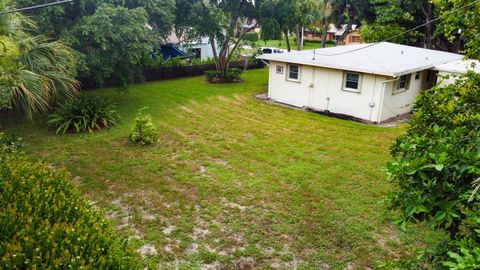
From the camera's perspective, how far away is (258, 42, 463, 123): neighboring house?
502 inches

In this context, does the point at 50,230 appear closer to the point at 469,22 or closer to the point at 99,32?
the point at 469,22

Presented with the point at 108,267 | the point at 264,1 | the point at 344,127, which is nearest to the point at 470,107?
the point at 108,267

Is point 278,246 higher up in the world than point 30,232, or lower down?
lower down

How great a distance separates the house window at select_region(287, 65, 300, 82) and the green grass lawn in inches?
85.5

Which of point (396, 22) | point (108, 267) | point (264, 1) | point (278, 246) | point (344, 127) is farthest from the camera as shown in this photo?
point (396, 22)

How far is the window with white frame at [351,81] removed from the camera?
13.1 m

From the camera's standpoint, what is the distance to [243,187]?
25.0 ft

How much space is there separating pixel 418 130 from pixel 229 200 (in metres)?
3.71

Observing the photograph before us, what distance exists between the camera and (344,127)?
12266 mm

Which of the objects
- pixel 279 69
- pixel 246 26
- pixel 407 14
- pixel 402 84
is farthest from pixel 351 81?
pixel 407 14

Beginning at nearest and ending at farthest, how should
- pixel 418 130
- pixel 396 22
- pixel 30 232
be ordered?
pixel 30 232, pixel 418 130, pixel 396 22

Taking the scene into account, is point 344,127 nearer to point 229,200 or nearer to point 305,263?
point 229,200

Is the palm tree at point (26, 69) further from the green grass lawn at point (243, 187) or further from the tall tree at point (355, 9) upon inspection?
the tall tree at point (355, 9)

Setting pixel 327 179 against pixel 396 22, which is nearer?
pixel 327 179
